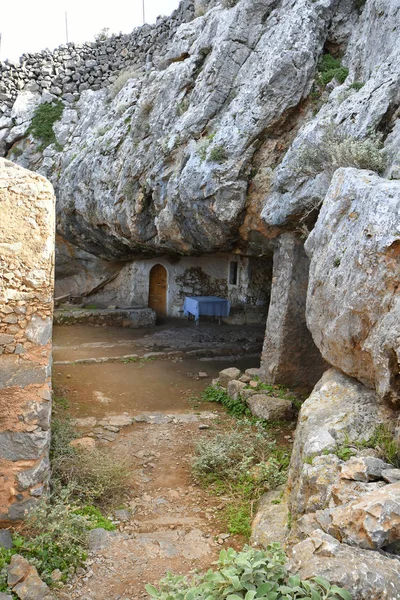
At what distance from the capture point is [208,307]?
16.4 metres

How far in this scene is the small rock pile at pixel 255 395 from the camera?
8320 mm

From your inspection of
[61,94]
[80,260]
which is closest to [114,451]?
[80,260]

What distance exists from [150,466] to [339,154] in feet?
17.5

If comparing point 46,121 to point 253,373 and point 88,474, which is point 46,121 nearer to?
point 253,373

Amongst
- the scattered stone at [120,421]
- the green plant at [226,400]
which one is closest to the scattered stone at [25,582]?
the scattered stone at [120,421]

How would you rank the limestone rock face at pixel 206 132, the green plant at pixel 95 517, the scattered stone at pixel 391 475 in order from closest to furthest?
the scattered stone at pixel 391 475 < the green plant at pixel 95 517 < the limestone rock face at pixel 206 132

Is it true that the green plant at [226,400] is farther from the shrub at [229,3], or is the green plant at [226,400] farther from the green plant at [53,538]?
the shrub at [229,3]

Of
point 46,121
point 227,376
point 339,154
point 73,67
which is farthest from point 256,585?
point 73,67

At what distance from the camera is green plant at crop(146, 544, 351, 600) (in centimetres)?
243

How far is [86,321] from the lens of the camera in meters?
15.9

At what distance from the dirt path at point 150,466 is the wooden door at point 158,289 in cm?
559

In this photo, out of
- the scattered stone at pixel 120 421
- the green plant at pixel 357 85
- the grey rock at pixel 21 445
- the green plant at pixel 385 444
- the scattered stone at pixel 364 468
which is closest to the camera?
the scattered stone at pixel 364 468

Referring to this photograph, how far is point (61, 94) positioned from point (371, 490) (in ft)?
62.3

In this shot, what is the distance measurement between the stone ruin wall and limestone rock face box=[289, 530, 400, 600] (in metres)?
16.2
